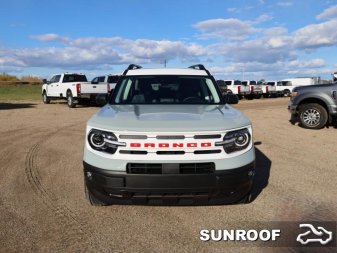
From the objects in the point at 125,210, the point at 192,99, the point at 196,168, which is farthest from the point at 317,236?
the point at 192,99

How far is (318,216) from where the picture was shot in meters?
4.41

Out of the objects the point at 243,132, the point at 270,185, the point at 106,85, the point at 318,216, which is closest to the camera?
the point at 243,132

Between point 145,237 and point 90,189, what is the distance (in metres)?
0.80

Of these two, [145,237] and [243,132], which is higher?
[243,132]

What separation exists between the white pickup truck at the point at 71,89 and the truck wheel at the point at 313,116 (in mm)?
11051

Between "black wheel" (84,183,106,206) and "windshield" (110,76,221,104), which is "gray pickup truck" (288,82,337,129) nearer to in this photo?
"windshield" (110,76,221,104)

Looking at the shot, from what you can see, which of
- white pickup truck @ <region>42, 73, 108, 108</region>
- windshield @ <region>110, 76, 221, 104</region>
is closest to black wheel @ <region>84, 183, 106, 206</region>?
windshield @ <region>110, 76, 221, 104</region>

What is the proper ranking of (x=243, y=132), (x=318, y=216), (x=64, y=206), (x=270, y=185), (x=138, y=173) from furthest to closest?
(x=270, y=185), (x=64, y=206), (x=318, y=216), (x=243, y=132), (x=138, y=173)

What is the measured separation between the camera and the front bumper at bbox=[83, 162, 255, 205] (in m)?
3.79

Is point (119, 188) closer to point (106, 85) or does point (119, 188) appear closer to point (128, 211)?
point (128, 211)

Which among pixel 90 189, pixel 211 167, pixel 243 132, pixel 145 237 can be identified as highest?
pixel 243 132

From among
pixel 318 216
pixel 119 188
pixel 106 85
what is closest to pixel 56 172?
pixel 119 188

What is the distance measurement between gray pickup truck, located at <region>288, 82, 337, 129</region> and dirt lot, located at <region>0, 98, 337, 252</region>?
12.2 ft

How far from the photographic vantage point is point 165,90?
568cm
